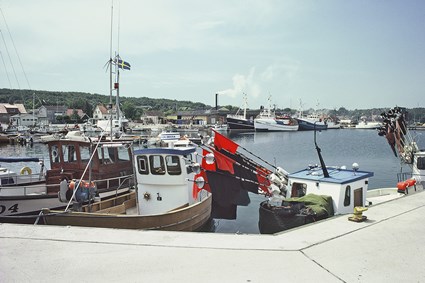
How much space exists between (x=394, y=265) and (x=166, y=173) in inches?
384

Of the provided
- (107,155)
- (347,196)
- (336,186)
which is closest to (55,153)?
(107,155)

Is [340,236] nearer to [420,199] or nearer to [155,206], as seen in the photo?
[420,199]

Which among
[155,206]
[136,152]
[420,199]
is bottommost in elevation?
[155,206]

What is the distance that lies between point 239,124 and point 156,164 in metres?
112

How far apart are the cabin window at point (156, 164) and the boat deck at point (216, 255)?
22.3 feet

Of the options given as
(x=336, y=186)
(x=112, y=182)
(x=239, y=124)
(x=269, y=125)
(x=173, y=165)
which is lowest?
(x=112, y=182)

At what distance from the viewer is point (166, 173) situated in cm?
1402

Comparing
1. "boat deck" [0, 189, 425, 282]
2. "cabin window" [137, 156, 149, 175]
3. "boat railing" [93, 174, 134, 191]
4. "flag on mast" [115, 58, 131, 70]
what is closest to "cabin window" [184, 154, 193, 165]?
"cabin window" [137, 156, 149, 175]

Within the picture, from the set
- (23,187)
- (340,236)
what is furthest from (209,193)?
(340,236)

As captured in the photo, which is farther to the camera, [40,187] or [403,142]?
[403,142]

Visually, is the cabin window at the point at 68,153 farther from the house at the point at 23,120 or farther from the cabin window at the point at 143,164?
the house at the point at 23,120

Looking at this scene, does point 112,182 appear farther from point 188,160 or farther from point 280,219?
point 280,219

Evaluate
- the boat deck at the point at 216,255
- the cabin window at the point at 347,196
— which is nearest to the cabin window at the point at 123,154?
the boat deck at the point at 216,255

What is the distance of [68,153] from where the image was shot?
1602 cm
